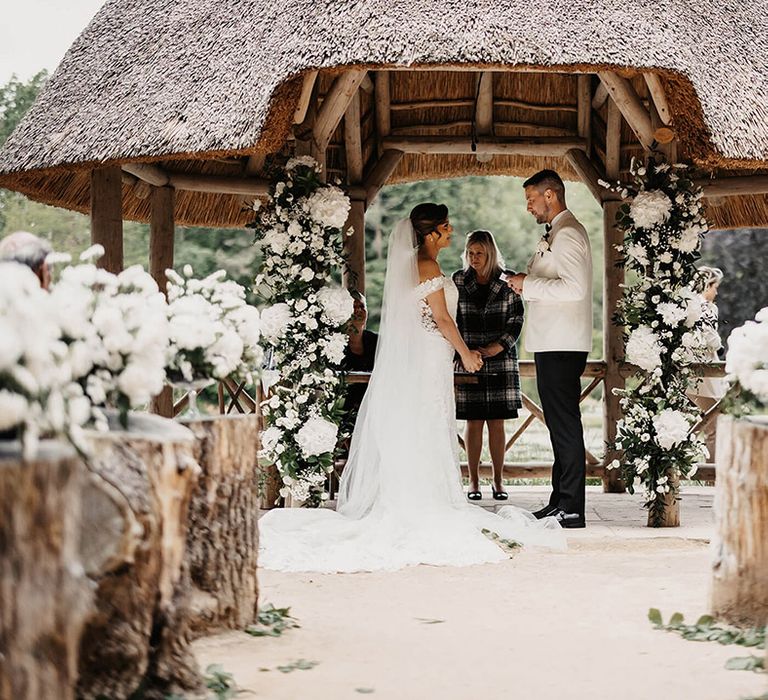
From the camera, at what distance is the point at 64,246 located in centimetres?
1912

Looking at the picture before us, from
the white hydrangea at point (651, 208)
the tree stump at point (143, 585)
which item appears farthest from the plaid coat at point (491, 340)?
the tree stump at point (143, 585)

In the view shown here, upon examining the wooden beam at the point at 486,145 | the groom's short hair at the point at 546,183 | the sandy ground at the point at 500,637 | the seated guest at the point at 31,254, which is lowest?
the sandy ground at the point at 500,637

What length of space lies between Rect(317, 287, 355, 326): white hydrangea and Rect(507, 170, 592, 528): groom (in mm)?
1006

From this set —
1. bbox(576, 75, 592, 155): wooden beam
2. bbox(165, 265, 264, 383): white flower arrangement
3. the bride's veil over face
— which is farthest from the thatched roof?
bbox(165, 265, 264, 383): white flower arrangement

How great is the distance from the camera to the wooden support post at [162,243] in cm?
827

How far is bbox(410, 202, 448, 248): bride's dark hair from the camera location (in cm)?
675

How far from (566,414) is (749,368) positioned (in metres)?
2.82

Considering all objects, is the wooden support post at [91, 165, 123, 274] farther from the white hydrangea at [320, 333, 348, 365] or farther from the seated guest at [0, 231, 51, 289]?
the seated guest at [0, 231, 51, 289]

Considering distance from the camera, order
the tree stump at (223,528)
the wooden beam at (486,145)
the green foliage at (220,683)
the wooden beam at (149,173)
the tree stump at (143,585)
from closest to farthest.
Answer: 1. the tree stump at (143,585)
2. the green foliage at (220,683)
3. the tree stump at (223,528)
4. the wooden beam at (149,173)
5. the wooden beam at (486,145)

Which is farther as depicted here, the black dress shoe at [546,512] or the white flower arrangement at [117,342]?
the black dress shoe at [546,512]

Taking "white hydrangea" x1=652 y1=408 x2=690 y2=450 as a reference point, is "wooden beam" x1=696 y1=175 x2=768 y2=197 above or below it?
above

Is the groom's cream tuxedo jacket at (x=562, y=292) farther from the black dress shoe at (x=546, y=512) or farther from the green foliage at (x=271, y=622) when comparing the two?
the green foliage at (x=271, y=622)

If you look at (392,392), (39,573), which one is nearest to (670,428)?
(392,392)

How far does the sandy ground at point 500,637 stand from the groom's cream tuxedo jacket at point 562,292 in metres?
1.32
